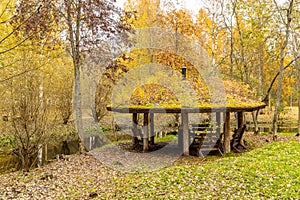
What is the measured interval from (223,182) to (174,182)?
3.67 feet

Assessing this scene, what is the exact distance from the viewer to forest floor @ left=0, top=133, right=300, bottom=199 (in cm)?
570

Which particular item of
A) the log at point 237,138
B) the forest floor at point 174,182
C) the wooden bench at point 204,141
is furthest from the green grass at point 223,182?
the log at point 237,138

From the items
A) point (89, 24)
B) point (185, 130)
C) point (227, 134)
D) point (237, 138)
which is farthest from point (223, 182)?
point (89, 24)

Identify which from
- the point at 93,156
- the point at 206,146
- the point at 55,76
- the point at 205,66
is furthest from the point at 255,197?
the point at 205,66

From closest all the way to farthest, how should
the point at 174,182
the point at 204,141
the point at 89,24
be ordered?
the point at 174,182
the point at 89,24
the point at 204,141

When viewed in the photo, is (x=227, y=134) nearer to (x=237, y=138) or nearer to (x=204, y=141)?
(x=204, y=141)

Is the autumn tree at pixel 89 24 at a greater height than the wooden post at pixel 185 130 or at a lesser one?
greater

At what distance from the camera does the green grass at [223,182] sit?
5590mm

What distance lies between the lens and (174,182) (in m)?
6.38

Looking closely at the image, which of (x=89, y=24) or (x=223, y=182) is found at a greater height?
(x=89, y=24)

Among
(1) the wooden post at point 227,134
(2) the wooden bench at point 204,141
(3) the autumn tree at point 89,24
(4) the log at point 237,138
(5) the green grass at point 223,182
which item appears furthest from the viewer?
(4) the log at point 237,138

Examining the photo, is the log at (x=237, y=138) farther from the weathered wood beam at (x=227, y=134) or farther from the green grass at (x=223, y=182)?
the green grass at (x=223, y=182)

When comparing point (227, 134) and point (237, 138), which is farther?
point (237, 138)

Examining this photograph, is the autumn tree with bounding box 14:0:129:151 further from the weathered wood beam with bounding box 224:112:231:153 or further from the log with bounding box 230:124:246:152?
the log with bounding box 230:124:246:152
